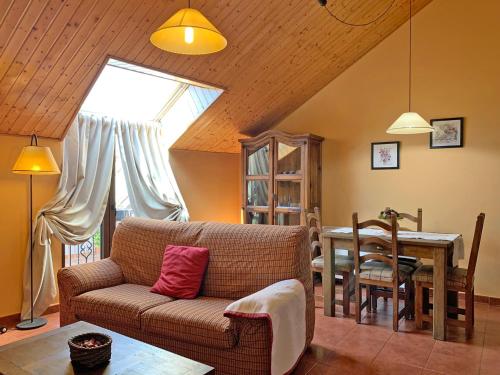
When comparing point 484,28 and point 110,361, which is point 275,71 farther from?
point 110,361

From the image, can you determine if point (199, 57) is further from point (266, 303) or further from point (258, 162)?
point (266, 303)

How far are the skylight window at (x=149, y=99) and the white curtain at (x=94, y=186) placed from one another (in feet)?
0.56

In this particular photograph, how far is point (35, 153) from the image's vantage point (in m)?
3.21

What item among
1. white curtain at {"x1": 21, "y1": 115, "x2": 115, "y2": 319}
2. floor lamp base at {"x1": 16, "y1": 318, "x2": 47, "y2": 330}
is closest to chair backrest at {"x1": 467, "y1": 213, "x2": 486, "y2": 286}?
white curtain at {"x1": 21, "y1": 115, "x2": 115, "y2": 319}

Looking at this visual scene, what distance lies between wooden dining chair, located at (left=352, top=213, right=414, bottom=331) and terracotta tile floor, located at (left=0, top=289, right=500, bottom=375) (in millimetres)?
164

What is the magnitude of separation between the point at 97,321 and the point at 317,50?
3233mm

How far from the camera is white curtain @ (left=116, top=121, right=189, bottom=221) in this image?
432 centimetres

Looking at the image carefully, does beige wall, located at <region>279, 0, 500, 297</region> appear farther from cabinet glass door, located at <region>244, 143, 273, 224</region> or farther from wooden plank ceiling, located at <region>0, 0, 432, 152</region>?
cabinet glass door, located at <region>244, 143, 273, 224</region>

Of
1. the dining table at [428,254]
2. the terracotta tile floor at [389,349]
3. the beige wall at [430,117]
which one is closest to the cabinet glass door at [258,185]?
the beige wall at [430,117]

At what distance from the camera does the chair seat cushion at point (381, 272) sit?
135 inches

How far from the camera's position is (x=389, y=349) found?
2.97 metres

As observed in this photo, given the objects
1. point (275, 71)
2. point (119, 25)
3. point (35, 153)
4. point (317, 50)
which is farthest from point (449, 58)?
point (35, 153)

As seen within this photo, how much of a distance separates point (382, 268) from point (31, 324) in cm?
295

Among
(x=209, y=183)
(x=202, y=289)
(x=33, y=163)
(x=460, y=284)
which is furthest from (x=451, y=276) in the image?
(x=33, y=163)
